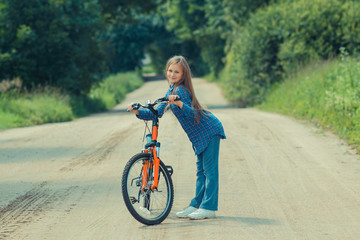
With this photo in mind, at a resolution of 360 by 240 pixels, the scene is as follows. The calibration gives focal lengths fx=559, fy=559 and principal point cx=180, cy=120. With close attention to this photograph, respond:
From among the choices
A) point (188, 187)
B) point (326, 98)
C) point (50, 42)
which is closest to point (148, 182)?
point (188, 187)

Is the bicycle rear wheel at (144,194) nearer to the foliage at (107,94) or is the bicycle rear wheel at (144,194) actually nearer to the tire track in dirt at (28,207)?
the tire track in dirt at (28,207)

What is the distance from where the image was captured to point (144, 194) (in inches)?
226

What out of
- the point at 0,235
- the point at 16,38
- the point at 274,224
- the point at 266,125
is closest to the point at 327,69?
the point at 266,125

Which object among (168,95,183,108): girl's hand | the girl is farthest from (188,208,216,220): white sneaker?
(168,95,183,108): girl's hand

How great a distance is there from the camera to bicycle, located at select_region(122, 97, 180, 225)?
5586mm

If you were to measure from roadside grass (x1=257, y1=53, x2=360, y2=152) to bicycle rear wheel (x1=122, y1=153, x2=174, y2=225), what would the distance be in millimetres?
5639

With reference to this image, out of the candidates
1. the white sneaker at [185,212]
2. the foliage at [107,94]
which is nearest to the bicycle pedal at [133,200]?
the white sneaker at [185,212]

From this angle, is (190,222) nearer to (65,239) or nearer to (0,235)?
(65,239)

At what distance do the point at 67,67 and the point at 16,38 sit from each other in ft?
8.02

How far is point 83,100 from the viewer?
24812 mm

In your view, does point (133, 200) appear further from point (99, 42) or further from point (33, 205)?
point (99, 42)

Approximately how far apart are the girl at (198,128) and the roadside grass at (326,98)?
5.37m

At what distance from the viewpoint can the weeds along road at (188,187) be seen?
18.0 ft

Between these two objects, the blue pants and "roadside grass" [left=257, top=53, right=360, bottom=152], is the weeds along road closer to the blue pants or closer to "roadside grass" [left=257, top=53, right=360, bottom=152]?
the blue pants
